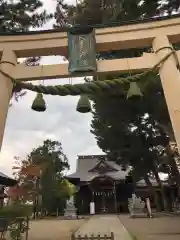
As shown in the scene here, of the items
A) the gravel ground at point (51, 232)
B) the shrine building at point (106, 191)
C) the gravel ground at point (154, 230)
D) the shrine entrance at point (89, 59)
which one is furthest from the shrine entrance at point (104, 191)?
the shrine entrance at point (89, 59)

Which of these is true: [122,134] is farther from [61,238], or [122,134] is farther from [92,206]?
[61,238]

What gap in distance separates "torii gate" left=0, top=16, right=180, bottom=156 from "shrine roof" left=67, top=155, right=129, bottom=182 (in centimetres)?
1919

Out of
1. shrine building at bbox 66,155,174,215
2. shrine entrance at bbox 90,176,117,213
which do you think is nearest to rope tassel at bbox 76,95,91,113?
shrine building at bbox 66,155,174,215

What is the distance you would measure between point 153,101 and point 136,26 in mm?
7761

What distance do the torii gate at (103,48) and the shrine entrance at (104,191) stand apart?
1901 centimetres

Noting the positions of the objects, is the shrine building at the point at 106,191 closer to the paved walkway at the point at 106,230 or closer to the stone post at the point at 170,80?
the paved walkway at the point at 106,230

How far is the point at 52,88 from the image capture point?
4.61 meters

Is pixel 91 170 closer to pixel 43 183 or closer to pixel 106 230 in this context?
pixel 43 183

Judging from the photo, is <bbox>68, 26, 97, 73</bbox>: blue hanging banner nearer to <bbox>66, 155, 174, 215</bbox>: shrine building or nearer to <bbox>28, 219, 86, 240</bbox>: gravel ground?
<bbox>28, 219, 86, 240</bbox>: gravel ground

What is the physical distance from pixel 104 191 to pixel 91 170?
→ 3.27 m

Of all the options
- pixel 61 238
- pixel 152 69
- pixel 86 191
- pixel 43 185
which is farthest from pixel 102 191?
pixel 152 69

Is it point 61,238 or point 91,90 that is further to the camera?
point 61,238

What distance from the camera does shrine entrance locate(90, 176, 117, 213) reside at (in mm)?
22859

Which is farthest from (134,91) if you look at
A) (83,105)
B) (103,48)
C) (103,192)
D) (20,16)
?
(103,192)
